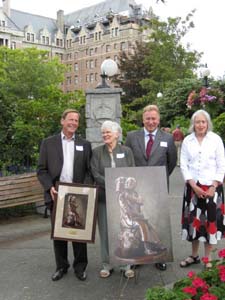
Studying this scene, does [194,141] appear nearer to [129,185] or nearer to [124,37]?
[129,185]

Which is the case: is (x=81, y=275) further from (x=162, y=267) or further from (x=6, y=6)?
(x=6, y=6)

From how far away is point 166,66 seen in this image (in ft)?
99.7

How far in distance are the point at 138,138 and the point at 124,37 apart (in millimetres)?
93078

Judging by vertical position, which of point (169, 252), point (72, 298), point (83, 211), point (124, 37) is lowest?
point (72, 298)

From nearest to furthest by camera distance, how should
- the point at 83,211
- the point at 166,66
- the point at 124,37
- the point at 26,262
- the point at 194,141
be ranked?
1. the point at 83,211
2. the point at 194,141
3. the point at 26,262
4. the point at 166,66
5. the point at 124,37

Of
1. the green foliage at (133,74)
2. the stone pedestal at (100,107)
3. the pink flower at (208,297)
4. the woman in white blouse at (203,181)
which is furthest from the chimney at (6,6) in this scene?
the pink flower at (208,297)

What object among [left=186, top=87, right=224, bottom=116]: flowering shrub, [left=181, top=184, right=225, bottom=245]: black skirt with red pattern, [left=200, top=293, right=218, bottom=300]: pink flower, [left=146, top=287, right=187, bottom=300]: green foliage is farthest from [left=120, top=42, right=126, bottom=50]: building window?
[left=200, top=293, right=218, bottom=300]: pink flower

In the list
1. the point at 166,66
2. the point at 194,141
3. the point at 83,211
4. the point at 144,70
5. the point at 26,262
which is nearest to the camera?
the point at 83,211

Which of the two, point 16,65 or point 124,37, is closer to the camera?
point 16,65

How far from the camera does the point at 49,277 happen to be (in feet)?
15.7

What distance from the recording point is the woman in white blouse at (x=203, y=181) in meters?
4.76

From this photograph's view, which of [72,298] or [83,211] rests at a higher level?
[83,211]

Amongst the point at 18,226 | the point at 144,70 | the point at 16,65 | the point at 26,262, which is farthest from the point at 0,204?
the point at 144,70

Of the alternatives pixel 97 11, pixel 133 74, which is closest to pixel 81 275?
pixel 133 74
